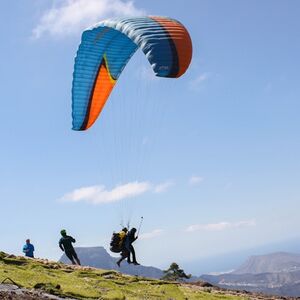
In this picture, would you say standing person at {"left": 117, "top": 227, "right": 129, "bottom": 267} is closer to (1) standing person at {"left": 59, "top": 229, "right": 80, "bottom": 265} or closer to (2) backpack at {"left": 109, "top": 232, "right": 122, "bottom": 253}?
(2) backpack at {"left": 109, "top": 232, "right": 122, "bottom": 253}

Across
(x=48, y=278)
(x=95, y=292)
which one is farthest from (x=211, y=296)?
(x=48, y=278)

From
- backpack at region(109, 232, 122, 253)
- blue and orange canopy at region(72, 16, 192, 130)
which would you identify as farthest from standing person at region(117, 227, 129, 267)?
blue and orange canopy at region(72, 16, 192, 130)

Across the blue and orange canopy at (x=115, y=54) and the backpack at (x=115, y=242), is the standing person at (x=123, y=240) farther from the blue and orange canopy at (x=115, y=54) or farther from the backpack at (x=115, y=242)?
the blue and orange canopy at (x=115, y=54)

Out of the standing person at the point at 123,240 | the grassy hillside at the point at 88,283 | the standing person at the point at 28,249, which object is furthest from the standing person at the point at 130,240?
the standing person at the point at 28,249

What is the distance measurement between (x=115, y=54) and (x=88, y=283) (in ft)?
39.9

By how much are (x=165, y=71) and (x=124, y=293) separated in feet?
26.9

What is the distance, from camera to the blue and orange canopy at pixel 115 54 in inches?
711

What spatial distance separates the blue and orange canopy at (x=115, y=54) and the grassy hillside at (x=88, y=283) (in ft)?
26.2

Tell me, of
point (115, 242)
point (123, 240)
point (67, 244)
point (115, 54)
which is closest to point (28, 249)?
point (67, 244)

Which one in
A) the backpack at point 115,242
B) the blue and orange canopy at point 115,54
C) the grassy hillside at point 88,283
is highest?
the blue and orange canopy at point 115,54

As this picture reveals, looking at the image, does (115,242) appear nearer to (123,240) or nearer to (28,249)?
(123,240)

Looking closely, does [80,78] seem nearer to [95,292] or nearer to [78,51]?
[78,51]

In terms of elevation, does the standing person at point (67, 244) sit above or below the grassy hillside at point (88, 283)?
above

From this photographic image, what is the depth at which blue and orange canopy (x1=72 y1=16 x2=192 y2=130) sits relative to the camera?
18056 mm
